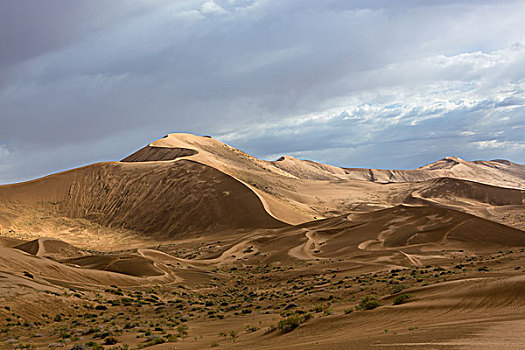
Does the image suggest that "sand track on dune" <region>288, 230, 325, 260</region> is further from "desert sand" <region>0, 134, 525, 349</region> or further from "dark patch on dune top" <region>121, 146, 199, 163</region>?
"dark patch on dune top" <region>121, 146, 199, 163</region>

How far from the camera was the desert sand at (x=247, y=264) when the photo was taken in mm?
12070

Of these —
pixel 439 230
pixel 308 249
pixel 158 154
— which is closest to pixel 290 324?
pixel 308 249

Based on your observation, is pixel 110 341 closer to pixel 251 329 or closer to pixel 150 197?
pixel 251 329

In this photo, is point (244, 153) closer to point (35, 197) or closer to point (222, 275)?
point (35, 197)

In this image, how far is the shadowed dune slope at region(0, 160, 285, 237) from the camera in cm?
7062

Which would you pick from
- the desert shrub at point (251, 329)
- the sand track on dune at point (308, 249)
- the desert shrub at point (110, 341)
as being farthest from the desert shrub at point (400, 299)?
the sand track on dune at point (308, 249)

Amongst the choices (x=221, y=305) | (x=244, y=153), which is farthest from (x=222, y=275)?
(x=244, y=153)

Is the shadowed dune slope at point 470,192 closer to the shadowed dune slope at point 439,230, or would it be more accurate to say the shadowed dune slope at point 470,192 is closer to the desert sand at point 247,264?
the desert sand at point 247,264

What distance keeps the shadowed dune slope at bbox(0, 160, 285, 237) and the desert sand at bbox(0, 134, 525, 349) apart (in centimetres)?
34

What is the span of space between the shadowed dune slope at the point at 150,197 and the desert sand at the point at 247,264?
13.3 inches

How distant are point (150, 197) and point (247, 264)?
45.4 metres

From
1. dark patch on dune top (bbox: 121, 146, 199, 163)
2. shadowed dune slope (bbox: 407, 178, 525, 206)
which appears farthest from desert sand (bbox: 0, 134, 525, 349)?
dark patch on dune top (bbox: 121, 146, 199, 163)

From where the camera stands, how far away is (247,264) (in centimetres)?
4178

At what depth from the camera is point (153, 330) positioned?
16.2m
